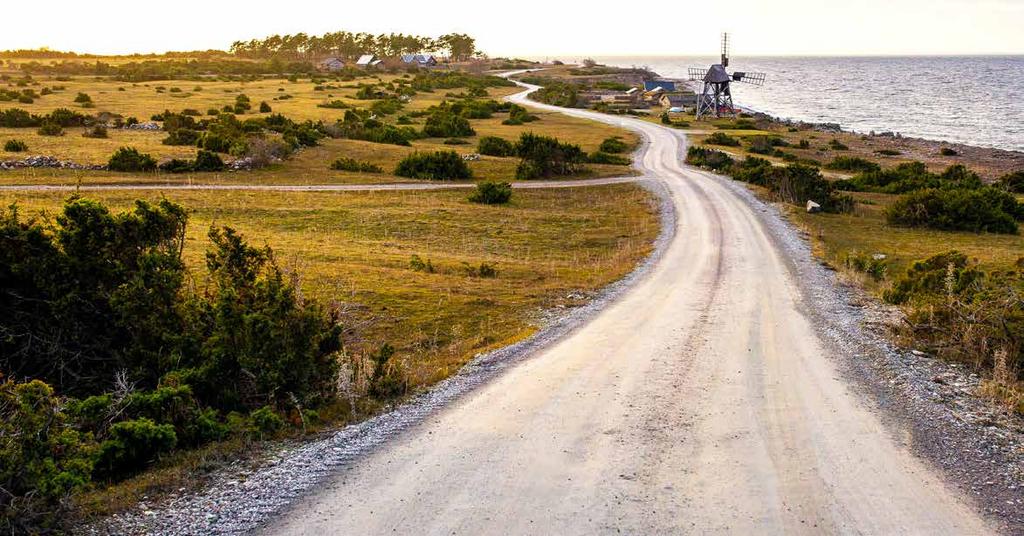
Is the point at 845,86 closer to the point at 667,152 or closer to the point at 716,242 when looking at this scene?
the point at 667,152

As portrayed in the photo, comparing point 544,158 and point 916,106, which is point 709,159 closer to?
point 544,158

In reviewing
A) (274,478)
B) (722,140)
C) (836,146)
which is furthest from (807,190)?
(274,478)

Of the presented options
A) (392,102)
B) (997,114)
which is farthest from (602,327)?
(997,114)

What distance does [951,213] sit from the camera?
3703 centimetres

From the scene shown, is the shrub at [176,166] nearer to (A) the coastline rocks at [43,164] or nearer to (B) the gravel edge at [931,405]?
(A) the coastline rocks at [43,164]

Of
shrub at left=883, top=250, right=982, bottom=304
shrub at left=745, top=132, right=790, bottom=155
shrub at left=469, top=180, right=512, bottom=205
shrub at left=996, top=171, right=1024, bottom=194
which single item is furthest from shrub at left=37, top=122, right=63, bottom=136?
shrub at left=996, top=171, right=1024, bottom=194

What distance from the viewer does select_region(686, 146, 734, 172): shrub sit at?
56500 millimetres

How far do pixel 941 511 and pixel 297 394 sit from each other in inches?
409

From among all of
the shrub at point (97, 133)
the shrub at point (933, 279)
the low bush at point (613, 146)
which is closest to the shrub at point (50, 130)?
the shrub at point (97, 133)

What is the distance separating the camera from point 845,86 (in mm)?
191250

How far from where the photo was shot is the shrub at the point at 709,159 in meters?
56.5

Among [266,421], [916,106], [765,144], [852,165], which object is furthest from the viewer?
[916,106]

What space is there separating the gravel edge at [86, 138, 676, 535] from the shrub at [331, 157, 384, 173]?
33991mm

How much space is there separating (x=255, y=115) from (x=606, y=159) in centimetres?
3620
